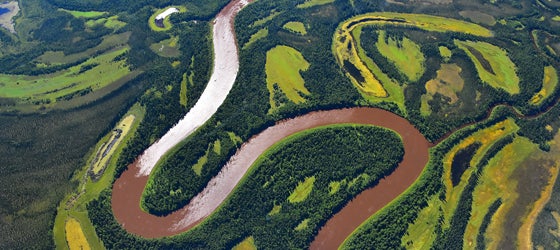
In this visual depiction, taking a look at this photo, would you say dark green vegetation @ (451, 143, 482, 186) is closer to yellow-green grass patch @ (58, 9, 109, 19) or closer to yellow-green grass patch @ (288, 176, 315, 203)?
yellow-green grass patch @ (288, 176, 315, 203)

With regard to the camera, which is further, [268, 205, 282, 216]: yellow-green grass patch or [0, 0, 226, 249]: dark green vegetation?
[0, 0, 226, 249]: dark green vegetation

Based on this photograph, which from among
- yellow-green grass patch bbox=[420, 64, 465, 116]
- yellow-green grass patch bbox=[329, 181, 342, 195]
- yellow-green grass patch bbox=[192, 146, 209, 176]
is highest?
yellow-green grass patch bbox=[420, 64, 465, 116]

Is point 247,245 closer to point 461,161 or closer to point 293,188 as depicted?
point 293,188

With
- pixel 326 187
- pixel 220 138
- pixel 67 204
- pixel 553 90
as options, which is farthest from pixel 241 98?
pixel 553 90

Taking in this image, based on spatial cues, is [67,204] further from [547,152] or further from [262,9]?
[547,152]

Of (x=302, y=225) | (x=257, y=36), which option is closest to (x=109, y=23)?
(x=257, y=36)

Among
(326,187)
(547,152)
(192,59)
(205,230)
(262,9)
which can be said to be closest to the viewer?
(205,230)

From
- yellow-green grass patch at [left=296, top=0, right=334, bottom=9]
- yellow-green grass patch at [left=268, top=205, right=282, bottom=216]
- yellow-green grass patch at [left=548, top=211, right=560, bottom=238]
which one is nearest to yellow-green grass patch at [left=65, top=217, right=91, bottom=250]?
yellow-green grass patch at [left=268, top=205, right=282, bottom=216]

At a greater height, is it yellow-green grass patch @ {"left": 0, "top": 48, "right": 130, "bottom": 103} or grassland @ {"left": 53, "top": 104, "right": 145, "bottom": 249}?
yellow-green grass patch @ {"left": 0, "top": 48, "right": 130, "bottom": 103}
